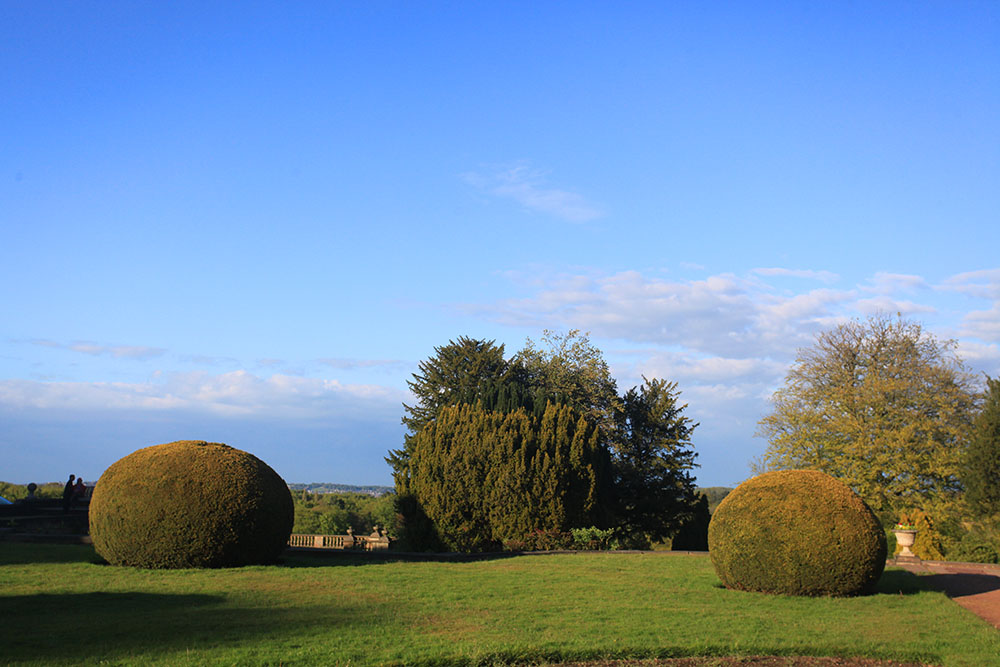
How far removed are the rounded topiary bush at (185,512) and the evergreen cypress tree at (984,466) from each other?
23909mm

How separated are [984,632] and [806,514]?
3.26m

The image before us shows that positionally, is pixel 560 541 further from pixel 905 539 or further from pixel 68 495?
pixel 68 495

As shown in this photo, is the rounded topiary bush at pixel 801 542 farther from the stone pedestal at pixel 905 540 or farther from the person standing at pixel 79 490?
the person standing at pixel 79 490

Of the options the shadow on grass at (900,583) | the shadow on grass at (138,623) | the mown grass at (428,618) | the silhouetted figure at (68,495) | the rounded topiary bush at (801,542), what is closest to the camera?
the shadow on grass at (138,623)

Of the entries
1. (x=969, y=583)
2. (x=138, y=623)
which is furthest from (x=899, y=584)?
(x=138, y=623)

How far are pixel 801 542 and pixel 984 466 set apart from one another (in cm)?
1797

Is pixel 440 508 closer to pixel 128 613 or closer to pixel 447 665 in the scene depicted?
pixel 128 613

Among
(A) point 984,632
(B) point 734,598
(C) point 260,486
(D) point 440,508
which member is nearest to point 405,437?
(D) point 440,508

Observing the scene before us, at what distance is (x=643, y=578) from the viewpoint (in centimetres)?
1576

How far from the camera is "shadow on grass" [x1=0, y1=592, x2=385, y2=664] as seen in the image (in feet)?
26.2

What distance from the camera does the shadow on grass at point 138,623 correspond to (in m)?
8.00

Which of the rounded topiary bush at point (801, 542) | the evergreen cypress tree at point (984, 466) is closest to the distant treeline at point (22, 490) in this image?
the rounded topiary bush at point (801, 542)

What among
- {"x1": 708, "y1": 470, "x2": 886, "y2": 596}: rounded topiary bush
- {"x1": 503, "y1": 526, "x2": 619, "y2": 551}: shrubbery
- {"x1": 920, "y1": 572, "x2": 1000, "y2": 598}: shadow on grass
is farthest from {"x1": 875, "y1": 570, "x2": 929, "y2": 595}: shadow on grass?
{"x1": 503, "y1": 526, "x2": 619, "y2": 551}: shrubbery

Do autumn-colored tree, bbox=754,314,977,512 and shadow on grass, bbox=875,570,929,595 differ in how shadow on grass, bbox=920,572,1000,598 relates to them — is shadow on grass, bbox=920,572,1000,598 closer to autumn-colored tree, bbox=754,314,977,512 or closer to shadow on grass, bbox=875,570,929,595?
shadow on grass, bbox=875,570,929,595
